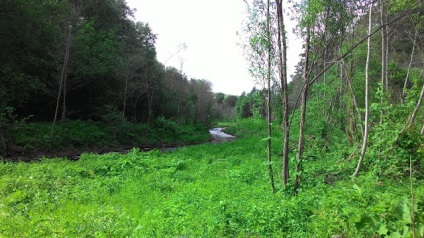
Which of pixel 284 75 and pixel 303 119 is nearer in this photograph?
pixel 303 119

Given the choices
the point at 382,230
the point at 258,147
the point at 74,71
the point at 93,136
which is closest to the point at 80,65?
the point at 74,71

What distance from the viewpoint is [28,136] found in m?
16.1

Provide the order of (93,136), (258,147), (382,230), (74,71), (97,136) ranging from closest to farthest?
(382,230), (258,147), (74,71), (93,136), (97,136)

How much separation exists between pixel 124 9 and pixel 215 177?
28620 mm

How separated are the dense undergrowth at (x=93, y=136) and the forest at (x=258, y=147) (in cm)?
13

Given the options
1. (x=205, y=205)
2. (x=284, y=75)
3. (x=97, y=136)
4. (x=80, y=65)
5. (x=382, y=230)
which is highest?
(x=80, y=65)

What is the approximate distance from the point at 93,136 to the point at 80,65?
18.5 ft

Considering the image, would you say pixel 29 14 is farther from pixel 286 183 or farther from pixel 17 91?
pixel 286 183

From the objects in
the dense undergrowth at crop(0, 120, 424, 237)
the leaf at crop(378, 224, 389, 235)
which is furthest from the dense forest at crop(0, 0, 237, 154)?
the leaf at crop(378, 224, 389, 235)

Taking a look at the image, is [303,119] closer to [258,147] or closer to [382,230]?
[382,230]

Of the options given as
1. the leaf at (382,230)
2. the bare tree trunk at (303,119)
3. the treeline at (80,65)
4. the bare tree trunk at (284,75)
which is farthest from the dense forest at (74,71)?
the leaf at (382,230)

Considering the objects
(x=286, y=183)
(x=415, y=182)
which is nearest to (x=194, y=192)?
(x=286, y=183)

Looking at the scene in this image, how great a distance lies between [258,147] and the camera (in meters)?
17.0

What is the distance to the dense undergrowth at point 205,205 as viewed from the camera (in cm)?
351
